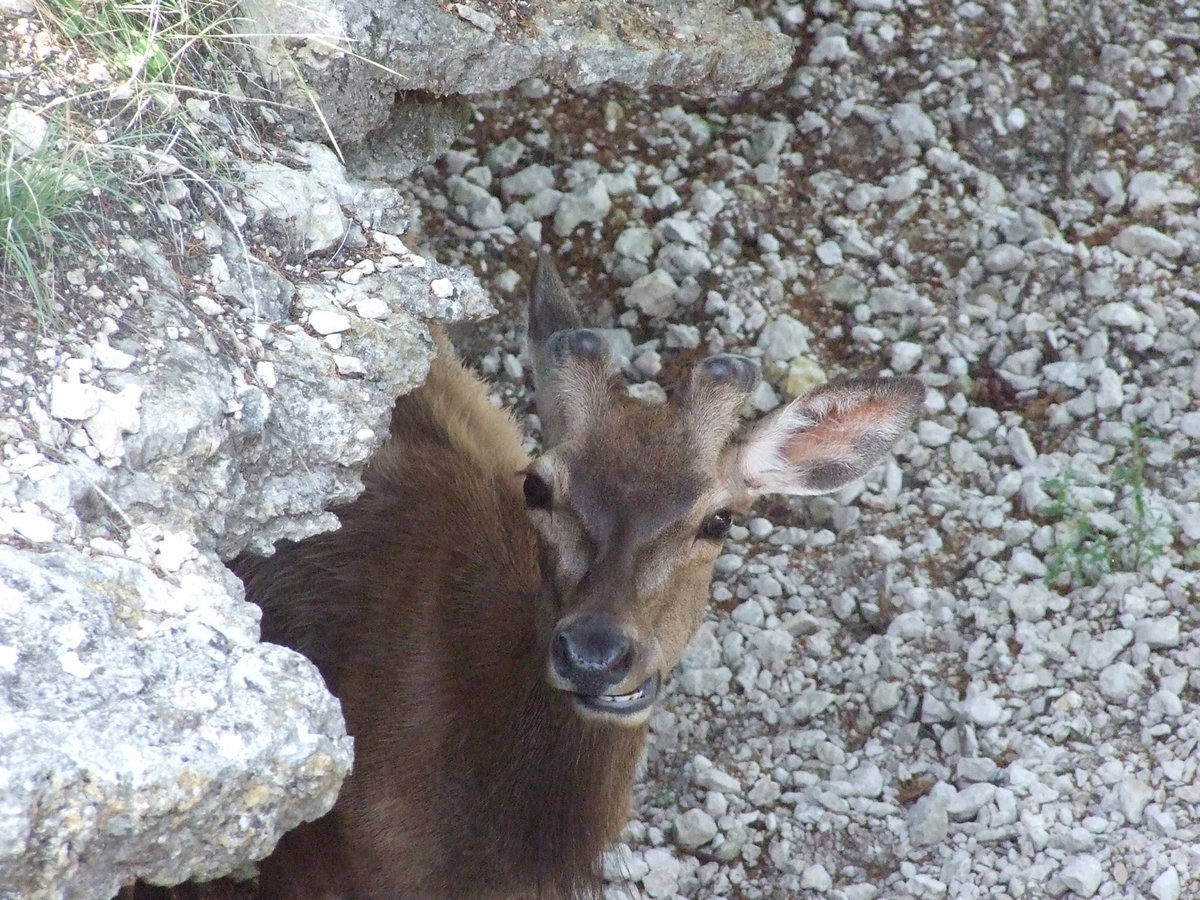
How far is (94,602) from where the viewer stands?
2.59 meters

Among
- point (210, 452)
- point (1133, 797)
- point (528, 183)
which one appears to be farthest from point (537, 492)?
point (528, 183)

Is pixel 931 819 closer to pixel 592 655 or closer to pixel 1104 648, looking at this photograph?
pixel 1104 648

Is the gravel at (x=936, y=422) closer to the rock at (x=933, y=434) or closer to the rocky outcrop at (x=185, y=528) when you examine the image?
the rock at (x=933, y=434)

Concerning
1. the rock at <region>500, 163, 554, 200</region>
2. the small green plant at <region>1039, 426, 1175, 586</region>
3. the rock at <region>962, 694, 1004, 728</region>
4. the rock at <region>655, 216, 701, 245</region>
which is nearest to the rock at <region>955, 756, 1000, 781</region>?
the rock at <region>962, 694, 1004, 728</region>

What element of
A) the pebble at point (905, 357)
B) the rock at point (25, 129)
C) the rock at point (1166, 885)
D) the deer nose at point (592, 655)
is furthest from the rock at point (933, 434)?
the rock at point (25, 129)

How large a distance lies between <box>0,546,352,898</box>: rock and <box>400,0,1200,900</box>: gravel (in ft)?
8.48

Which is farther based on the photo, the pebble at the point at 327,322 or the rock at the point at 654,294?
the rock at the point at 654,294

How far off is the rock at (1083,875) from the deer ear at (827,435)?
153 centimetres

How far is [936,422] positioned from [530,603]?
2519 mm

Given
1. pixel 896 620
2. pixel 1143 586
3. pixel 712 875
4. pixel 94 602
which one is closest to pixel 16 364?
pixel 94 602

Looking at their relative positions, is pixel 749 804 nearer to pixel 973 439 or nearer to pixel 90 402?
pixel 973 439

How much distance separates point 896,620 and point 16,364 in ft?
12.2

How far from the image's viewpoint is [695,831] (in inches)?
200

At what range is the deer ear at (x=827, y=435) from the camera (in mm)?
4383
